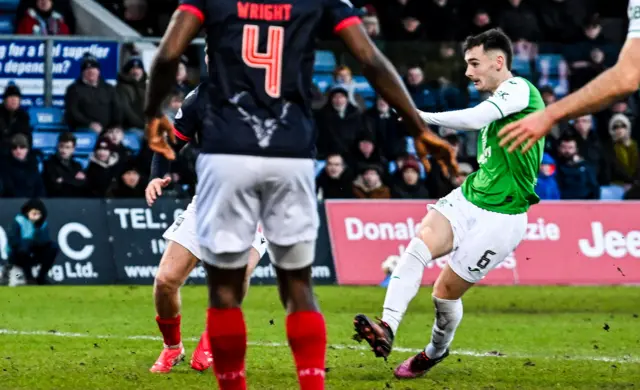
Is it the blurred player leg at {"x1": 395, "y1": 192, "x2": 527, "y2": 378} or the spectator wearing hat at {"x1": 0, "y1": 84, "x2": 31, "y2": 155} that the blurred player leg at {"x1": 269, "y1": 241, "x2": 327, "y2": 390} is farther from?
the spectator wearing hat at {"x1": 0, "y1": 84, "x2": 31, "y2": 155}

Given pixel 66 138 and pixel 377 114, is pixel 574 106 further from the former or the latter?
pixel 377 114

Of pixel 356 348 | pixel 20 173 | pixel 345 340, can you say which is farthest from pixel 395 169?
pixel 356 348

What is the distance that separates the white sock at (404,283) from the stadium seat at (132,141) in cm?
1153

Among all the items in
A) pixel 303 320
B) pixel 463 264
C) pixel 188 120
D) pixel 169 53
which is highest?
pixel 169 53

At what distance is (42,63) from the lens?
2023 centimetres

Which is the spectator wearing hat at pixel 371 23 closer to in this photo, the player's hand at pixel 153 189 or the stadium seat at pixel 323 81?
the stadium seat at pixel 323 81

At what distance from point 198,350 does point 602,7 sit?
18.0 metres

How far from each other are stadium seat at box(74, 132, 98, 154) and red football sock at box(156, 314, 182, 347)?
11153mm

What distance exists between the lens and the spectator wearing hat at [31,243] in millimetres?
16656

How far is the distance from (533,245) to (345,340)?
7.02 metres

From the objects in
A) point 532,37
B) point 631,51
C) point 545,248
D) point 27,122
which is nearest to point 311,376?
point 631,51

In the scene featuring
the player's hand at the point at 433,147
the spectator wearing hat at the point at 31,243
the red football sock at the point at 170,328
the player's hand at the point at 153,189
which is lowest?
the spectator wearing hat at the point at 31,243

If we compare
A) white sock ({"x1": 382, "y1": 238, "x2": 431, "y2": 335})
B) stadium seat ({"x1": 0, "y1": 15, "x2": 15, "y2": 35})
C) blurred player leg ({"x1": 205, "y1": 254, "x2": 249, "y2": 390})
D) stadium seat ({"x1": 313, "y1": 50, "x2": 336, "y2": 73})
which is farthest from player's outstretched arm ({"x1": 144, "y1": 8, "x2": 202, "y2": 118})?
stadium seat ({"x1": 0, "y1": 15, "x2": 15, "y2": 35})

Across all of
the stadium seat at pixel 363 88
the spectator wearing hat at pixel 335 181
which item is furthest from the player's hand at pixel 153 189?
the stadium seat at pixel 363 88
